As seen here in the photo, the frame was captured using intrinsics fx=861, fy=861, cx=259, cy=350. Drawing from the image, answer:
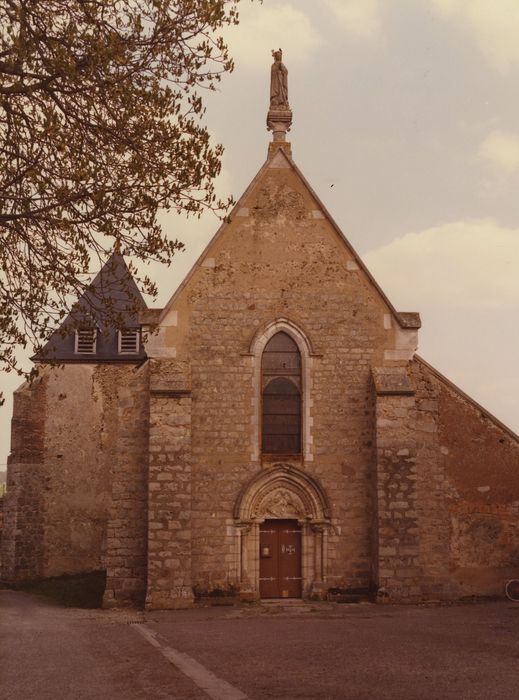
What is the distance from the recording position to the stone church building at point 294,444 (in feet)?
57.0

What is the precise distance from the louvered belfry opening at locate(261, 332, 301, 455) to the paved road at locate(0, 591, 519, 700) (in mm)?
3529

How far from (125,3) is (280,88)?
11399mm

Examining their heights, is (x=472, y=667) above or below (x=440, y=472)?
below

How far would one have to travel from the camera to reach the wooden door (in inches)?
702

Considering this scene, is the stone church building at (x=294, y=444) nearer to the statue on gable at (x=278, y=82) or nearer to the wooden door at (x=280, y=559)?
the wooden door at (x=280, y=559)

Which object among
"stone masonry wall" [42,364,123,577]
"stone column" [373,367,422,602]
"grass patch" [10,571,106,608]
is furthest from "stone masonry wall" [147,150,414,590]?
"stone masonry wall" [42,364,123,577]

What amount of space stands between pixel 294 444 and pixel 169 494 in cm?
292

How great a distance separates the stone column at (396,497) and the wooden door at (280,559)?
1779 millimetres

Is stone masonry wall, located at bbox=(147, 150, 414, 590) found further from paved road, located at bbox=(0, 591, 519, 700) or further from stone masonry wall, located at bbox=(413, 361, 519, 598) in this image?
paved road, located at bbox=(0, 591, 519, 700)

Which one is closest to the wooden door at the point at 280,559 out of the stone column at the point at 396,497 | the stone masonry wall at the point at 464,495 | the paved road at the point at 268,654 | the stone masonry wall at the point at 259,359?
the stone masonry wall at the point at 259,359

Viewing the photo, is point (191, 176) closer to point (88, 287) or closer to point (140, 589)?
point (88, 287)

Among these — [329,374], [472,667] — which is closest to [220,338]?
[329,374]

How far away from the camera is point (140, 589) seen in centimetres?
1753

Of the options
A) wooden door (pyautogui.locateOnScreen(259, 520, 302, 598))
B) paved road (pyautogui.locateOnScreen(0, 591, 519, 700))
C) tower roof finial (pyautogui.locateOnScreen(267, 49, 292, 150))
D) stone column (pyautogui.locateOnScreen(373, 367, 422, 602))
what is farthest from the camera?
tower roof finial (pyautogui.locateOnScreen(267, 49, 292, 150))
